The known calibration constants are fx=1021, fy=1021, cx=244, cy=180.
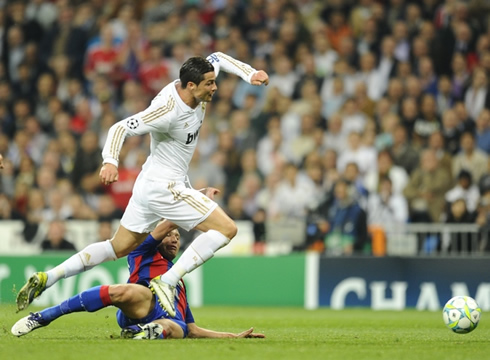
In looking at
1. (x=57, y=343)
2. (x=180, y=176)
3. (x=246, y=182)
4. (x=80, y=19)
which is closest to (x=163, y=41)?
(x=80, y=19)

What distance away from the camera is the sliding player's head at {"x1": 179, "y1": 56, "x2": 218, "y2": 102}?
29.7 feet

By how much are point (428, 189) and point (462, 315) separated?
636 cm

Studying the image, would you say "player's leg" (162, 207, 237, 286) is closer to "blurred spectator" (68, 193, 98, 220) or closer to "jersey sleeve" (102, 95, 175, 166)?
"jersey sleeve" (102, 95, 175, 166)

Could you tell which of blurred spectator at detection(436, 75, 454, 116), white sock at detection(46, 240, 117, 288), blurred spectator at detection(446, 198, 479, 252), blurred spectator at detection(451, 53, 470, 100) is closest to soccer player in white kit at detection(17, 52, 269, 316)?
white sock at detection(46, 240, 117, 288)

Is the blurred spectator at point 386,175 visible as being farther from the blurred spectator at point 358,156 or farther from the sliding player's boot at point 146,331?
the sliding player's boot at point 146,331

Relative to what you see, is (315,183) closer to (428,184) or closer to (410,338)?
(428,184)

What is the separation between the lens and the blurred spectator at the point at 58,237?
620 inches

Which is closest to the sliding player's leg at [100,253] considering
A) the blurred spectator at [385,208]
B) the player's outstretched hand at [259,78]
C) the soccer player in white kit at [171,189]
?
the soccer player in white kit at [171,189]

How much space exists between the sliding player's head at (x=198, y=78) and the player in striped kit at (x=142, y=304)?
1.24 meters

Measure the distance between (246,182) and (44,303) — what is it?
12.3 ft

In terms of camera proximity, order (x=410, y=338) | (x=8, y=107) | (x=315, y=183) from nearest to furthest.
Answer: (x=410, y=338) < (x=315, y=183) < (x=8, y=107)

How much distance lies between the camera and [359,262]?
49.5 feet

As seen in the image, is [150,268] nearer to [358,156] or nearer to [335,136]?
[358,156]

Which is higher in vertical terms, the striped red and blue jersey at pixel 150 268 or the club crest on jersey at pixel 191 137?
the club crest on jersey at pixel 191 137
